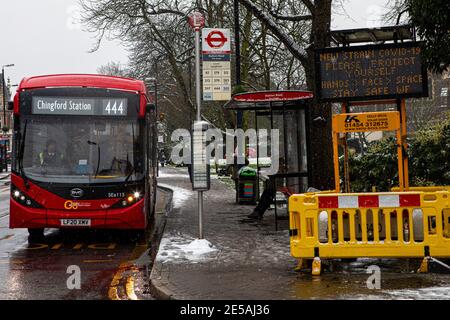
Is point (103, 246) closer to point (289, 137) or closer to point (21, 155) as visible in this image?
point (21, 155)

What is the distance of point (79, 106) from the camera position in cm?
1196

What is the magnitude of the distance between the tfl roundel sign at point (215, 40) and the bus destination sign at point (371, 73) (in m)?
2.37

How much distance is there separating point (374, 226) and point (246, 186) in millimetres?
11727

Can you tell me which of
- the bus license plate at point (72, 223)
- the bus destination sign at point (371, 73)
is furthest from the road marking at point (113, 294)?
the bus destination sign at point (371, 73)

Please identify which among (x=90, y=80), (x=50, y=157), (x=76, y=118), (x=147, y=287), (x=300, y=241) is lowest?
(x=147, y=287)

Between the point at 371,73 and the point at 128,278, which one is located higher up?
the point at 371,73

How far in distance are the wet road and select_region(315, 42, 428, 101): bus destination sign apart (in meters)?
4.00

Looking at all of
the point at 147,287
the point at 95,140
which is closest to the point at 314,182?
the point at 95,140

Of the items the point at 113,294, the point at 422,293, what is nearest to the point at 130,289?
the point at 113,294

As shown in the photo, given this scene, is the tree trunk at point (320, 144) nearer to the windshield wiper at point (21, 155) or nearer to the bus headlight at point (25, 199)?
the bus headlight at point (25, 199)

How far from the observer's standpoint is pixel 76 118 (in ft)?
39.2

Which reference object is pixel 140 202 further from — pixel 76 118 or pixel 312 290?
pixel 312 290

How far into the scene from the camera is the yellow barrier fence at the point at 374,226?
8164 millimetres
